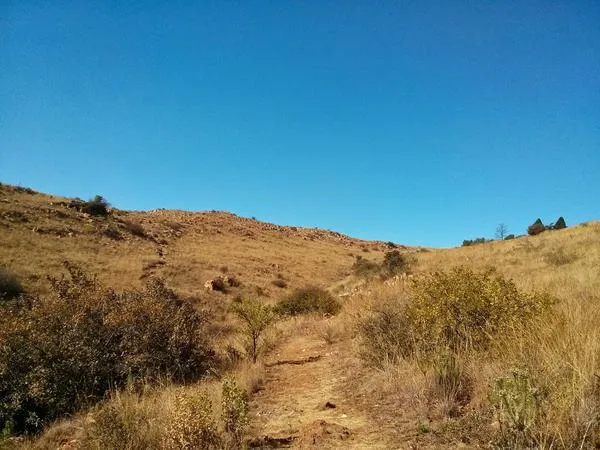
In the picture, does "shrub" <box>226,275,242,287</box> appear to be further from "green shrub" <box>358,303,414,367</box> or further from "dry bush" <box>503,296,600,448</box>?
"dry bush" <box>503,296,600,448</box>

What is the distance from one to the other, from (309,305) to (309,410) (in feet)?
37.2

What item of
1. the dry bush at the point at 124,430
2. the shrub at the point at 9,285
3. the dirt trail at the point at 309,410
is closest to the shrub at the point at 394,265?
the dirt trail at the point at 309,410

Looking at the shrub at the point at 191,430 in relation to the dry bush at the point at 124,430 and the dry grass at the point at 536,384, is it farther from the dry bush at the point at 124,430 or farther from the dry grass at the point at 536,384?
the dry grass at the point at 536,384

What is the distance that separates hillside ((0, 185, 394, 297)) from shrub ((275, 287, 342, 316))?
31.3 ft

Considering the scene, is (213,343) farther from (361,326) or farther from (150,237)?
(150,237)

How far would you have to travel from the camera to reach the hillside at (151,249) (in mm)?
27266

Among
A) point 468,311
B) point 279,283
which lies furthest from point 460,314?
point 279,283

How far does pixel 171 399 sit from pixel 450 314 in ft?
12.9

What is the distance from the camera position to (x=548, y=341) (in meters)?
4.71

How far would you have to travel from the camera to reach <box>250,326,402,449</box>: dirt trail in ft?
15.5

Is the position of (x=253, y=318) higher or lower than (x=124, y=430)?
higher

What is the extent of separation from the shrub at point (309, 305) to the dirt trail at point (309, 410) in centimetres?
699

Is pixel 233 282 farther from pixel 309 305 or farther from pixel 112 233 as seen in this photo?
pixel 309 305

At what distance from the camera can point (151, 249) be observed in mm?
35844
